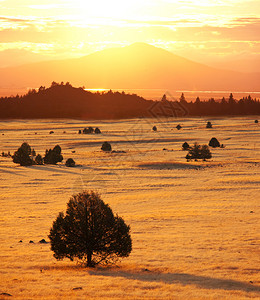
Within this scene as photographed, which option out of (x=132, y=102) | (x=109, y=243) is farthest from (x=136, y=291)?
(x=132, y=102)

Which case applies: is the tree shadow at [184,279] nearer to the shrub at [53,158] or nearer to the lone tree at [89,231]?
the lone tree at [89,231]

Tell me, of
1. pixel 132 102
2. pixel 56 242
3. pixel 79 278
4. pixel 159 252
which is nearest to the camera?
pixel 79 278

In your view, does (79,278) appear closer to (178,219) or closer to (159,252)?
(159,252)

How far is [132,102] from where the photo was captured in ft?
594

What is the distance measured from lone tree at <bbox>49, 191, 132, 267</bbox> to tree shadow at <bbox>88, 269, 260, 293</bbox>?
85 centimetres

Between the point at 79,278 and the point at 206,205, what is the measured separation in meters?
15.0

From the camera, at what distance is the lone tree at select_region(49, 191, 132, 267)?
17203 millimetres

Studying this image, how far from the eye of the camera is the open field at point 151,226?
14.6 meters

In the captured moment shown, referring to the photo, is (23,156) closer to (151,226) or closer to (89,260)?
(151,226)

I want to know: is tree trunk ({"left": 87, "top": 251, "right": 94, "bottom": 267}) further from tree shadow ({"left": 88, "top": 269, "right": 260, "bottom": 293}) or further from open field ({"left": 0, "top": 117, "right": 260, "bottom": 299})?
tree shadow ({"left": 88, "top": 269, "right": 260, "bottom": 293})

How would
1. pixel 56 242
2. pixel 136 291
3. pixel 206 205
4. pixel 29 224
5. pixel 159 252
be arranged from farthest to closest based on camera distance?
pixel 206 205
pixel 29 224
pixel 159 252
pixel 56 242
pixel 136 291

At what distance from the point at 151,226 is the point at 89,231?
7441mm

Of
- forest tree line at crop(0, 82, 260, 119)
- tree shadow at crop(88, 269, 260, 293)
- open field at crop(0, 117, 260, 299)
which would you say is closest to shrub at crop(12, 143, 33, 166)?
open field at crop(0, 117, 260, 299)

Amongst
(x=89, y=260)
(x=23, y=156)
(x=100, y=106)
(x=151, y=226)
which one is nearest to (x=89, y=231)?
(x=89, y=260)
